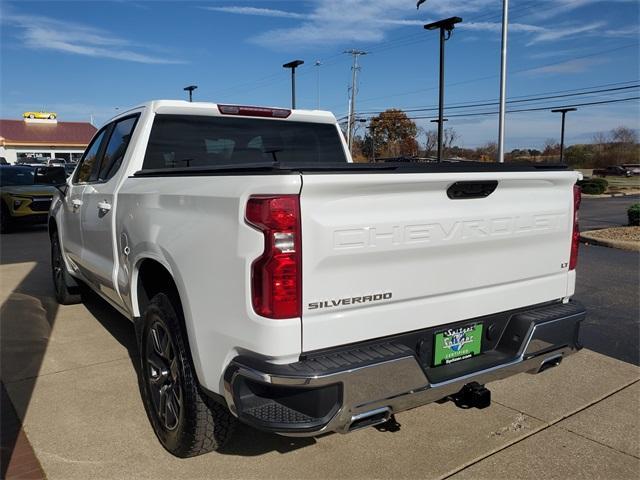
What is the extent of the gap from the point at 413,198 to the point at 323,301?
0.66 meters

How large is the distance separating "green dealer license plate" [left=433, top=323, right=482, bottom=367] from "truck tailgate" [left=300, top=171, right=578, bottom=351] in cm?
7

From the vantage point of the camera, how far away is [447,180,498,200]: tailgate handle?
9.16ft

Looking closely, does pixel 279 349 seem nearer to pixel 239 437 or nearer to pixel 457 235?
pixel 457 235

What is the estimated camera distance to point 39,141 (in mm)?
67562

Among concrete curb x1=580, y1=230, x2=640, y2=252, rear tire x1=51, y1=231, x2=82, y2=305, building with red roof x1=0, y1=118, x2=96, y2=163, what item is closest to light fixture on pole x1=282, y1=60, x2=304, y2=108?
concrete curb x1=580, y1=230, x2=640, y2=252

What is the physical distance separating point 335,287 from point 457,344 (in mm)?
865

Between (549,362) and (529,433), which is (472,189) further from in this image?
(529,433)

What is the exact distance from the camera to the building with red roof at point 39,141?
6644 centimetres

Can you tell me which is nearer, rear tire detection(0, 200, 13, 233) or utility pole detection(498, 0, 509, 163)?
rear tire detection(0, 200, 13, 233)

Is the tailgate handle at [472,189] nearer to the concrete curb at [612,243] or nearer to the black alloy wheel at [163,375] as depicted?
the black alloy wheel at [163,375]

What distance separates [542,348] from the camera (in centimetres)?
314

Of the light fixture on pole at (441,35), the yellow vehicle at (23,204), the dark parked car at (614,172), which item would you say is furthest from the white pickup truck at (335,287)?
the dark parked car at (614,172)

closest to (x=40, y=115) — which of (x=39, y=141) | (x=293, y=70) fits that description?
(x=39, y=141)

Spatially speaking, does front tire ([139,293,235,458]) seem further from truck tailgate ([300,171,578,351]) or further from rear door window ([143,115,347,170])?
rear door window ([143,115,347,170])
